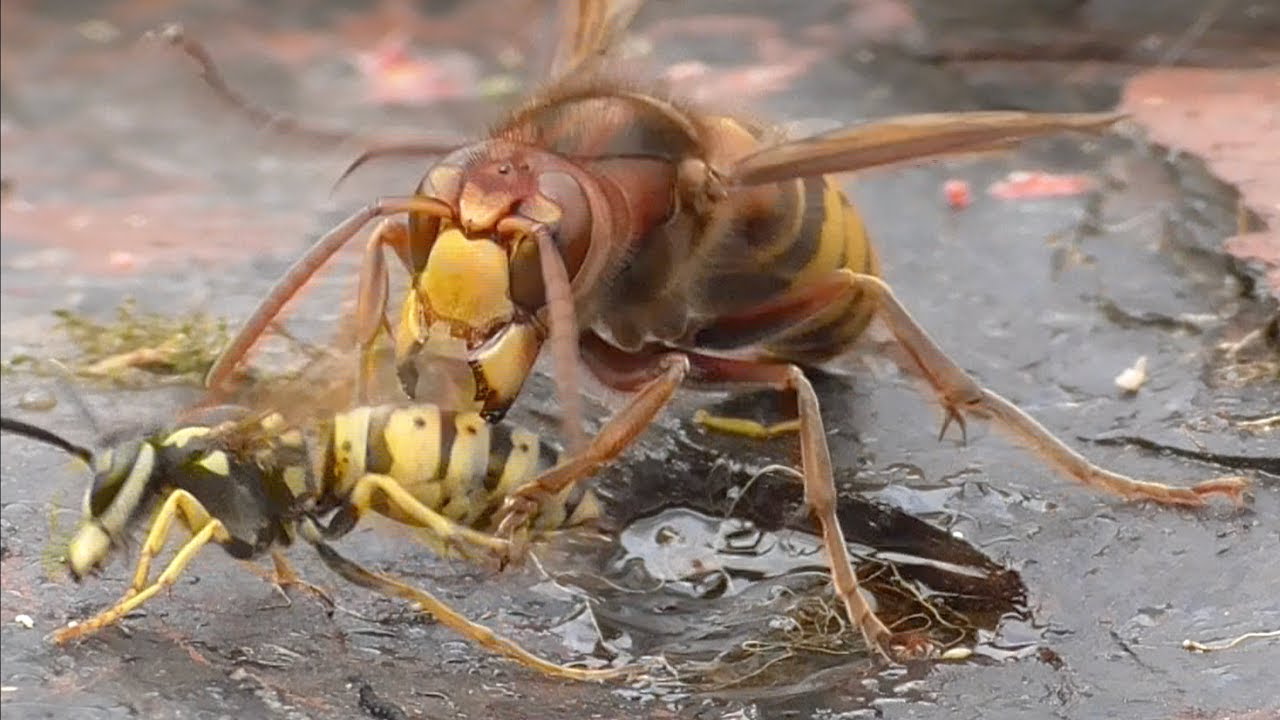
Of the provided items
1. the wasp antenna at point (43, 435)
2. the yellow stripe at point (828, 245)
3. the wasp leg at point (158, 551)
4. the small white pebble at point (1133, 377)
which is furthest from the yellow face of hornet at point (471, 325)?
the small white pebble at point (1133, 377)

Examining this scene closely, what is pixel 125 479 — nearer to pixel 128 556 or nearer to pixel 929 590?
pixel 128 556

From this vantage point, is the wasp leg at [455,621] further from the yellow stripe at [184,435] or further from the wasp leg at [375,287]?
the wasp leg at [375,287]

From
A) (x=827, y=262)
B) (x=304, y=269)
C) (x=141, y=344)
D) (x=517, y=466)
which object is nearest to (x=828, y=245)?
(x=827, y=262)

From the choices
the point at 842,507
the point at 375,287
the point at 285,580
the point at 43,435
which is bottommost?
the point at 285,580

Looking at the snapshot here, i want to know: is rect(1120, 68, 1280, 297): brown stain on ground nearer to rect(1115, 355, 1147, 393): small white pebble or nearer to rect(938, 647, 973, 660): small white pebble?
rect(1115, 355, 1147, 393): small white pebble

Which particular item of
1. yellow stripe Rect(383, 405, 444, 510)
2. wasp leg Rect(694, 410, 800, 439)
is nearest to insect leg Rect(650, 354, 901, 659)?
wasp leg Rect(694, 410, 800, 439)

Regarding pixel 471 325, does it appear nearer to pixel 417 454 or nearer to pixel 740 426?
pixel 417 454

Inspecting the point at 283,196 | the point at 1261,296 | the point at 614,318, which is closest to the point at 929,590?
the point at 614,318
